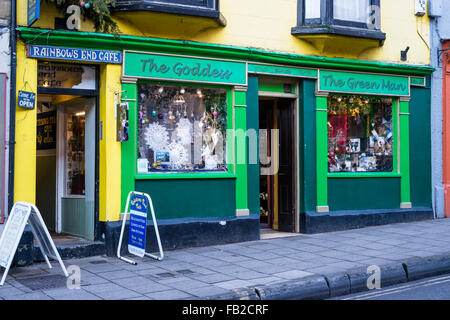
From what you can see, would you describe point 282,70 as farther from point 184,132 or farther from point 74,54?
point 74,54

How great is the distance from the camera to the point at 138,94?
9.70 metres

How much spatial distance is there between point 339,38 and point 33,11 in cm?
611

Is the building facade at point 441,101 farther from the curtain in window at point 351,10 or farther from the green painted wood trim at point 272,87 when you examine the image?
the green painted wood trim at point 272,87

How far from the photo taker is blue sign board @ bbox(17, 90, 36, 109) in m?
8.52

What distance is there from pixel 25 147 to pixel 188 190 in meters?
2.96

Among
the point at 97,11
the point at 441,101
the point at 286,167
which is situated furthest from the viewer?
the point at 441,101

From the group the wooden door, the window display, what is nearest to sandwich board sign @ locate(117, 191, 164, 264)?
the window display

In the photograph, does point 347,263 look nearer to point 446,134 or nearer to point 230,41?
point 230,41

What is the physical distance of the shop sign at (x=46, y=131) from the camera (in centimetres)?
1084

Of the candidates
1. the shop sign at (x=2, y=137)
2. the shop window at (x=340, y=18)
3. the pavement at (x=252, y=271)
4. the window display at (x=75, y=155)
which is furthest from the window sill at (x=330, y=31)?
the shop sign at (x=2, y=137)

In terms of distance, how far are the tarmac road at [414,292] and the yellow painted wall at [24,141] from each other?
5.14 metres

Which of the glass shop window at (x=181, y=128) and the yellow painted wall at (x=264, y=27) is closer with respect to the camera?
the yellow painted wall at (x=264, y=27)

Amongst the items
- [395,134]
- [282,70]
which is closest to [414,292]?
[282,70]

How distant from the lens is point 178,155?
1015 centimetres
